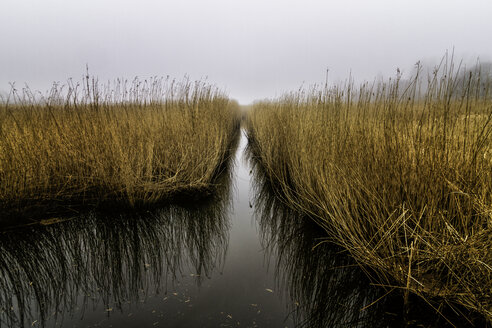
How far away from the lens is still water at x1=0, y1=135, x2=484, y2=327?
169 cm

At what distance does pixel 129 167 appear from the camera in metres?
3.09

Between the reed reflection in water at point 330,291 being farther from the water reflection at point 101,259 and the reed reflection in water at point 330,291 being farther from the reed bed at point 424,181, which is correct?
the water reflection at point 101,259

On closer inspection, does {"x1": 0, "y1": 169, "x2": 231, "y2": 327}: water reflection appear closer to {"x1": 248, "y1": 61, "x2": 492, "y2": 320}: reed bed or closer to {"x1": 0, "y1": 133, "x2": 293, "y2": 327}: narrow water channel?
{"x1": 0, "y1": 133, "x2": 293, "y2": 327}: narrow water channel

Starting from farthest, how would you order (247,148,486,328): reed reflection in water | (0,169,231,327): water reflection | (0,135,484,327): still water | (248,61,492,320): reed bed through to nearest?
(0,169,231,327): water reflection
(0,135,484,327): still water
(247,148,486,328): reed reflection in water
(248,61,492,320): reed bed

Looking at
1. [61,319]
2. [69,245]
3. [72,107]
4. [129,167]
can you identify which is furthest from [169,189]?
[61,319]

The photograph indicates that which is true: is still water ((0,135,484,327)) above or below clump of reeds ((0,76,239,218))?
below

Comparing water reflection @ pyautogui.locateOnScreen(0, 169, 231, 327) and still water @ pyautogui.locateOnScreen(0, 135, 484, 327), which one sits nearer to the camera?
still water @ pyautogui.locateOnScreen(0, 135, 484, 327)

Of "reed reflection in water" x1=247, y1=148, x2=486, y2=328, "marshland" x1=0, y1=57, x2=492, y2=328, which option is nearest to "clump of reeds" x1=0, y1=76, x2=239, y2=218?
"marshland" x1=0, y1=57, x2=492, y2=328

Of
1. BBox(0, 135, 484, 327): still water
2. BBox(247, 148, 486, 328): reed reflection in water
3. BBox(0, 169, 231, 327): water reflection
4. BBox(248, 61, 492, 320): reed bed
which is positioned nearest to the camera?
BBox(248, 61, 492, 320): reed bed

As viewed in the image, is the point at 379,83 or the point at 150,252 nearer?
the point at 379,83

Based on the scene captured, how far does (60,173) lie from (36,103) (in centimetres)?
104

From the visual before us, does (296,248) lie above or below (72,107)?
below

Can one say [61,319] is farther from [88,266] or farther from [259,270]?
[259,270]

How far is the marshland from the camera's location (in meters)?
1.58
